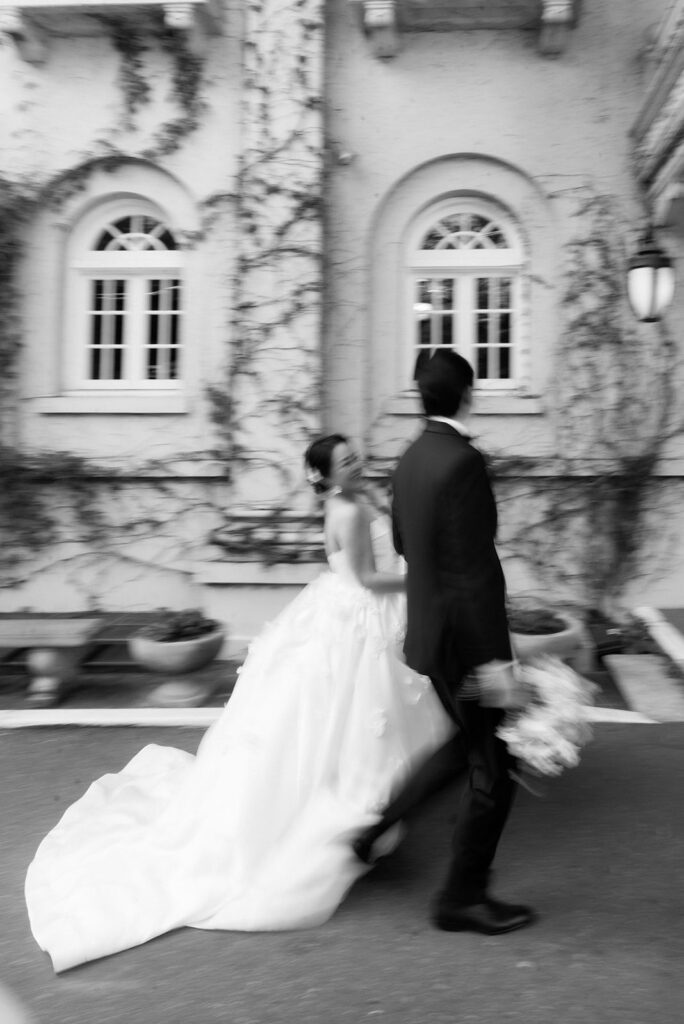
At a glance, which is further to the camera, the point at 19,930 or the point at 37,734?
the point at 37,734

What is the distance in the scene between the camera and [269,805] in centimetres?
301

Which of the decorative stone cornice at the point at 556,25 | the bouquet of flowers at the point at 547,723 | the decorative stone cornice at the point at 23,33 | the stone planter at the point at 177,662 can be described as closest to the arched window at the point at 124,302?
the decorative stone cornice at the point at 23,33

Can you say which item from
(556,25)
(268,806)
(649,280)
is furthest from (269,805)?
(556,25)

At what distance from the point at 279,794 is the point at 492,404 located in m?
4.67

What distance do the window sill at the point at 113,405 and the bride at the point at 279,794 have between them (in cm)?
401

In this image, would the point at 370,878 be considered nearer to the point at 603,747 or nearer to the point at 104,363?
the point at 603,747

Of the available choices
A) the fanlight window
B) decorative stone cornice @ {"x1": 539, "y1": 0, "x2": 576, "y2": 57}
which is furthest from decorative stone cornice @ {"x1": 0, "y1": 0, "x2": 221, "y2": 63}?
decorative stone cornice @ {"x1": 539, "y1": 0, "x2": 576, "y2": 57}

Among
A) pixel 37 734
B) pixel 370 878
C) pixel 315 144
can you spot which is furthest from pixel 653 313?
pixel 37 734

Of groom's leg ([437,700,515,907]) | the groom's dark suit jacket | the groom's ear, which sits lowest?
groom's leg ([437,700,515,907])

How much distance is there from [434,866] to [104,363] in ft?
18.4

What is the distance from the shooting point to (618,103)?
694 centimetres

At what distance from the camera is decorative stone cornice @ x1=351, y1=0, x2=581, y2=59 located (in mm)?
6648

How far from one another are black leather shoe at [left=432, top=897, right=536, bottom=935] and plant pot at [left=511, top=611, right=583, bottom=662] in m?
2.33

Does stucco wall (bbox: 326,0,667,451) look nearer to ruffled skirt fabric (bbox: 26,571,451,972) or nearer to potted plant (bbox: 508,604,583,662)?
potted plant (bbox: 508,604,583,662)
